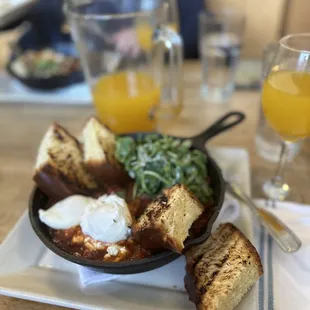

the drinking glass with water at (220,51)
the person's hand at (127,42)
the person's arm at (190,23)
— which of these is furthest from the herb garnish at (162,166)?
the person's arm at (190,23)

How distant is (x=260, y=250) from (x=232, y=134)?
50cm

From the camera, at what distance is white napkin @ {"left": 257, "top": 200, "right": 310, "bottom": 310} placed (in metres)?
0.70

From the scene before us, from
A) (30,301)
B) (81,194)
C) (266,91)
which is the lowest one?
(30,301)

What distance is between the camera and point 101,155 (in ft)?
2.86

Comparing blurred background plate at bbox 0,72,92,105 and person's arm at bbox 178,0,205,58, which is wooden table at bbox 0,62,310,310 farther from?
person's arm at bbox 178,0,205,58

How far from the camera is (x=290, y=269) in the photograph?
29.9 inches

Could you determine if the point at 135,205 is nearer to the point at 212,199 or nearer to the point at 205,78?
the point at 212,199

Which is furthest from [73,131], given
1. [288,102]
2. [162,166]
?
[288,102]

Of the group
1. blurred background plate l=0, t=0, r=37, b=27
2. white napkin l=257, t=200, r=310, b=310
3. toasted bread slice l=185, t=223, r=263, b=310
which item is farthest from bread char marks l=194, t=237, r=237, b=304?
blurred background plate l=0, t=0, r=37, b=27

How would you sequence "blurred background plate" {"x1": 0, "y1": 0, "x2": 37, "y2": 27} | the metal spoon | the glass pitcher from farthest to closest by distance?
"blurred background plate" {"x1": 0, "y1": 0, "x2": 37, "y2": 27}, the glass pitcher, the metal spoon

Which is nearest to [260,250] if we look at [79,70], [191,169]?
[191,169]

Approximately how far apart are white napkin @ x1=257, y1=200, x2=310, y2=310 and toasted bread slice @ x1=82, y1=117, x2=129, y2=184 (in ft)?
1.18

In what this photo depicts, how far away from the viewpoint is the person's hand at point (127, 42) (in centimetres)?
121

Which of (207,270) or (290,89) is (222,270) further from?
(290,89)
